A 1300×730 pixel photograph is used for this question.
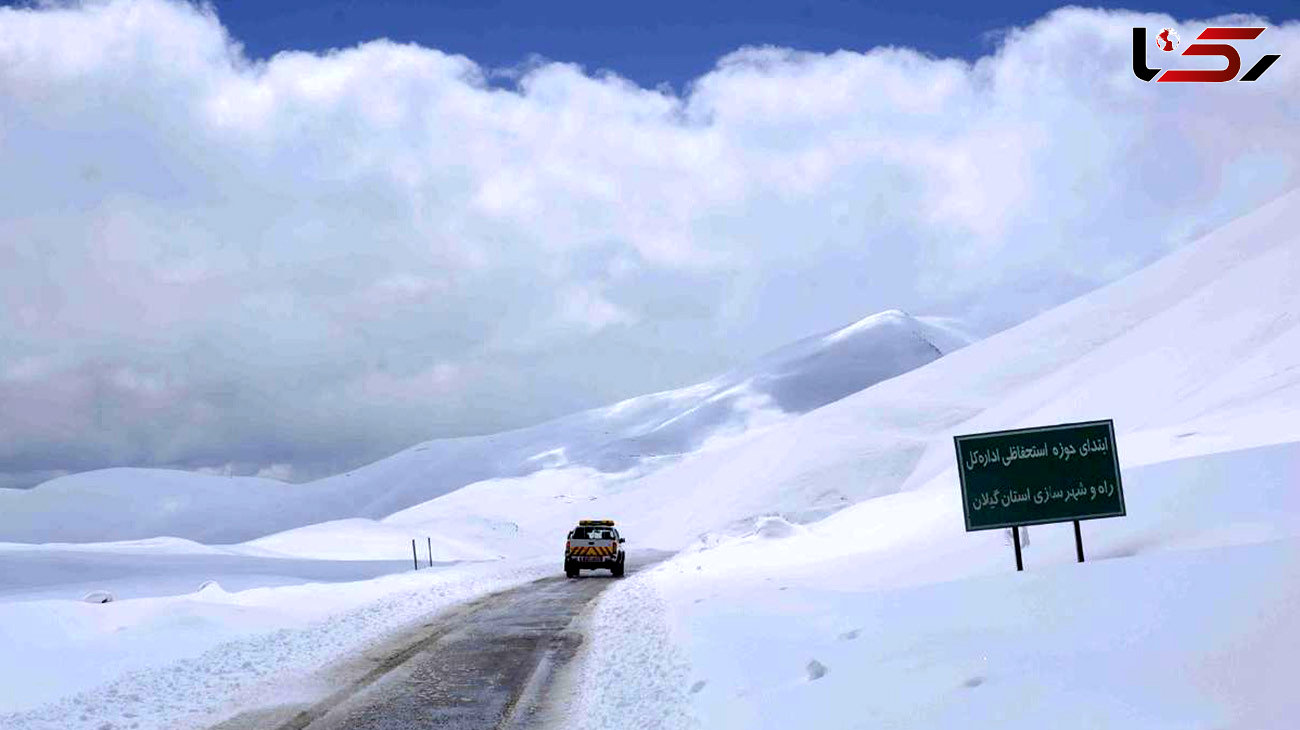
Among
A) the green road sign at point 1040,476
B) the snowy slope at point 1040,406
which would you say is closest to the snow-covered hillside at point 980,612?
the snowy slope at point 1040,406

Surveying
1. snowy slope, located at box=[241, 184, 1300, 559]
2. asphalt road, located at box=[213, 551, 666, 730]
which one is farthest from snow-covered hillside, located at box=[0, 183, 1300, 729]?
asphalt road, located at box=[213, 551, 666, 730]

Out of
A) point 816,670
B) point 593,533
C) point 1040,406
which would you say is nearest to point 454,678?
point 816,670

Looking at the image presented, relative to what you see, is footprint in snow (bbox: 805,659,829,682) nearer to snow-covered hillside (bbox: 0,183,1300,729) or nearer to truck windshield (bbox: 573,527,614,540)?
snow-covered hillside (bbox: 0,183,1300,729)

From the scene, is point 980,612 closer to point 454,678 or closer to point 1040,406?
point 454,678

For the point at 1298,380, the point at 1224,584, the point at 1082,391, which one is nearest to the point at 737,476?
the point at 1082,391

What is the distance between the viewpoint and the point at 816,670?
13.9m

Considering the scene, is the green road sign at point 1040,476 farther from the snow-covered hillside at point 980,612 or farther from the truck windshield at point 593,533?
the truck windshield at point 593,533

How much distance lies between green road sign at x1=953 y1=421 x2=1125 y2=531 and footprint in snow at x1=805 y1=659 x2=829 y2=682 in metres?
4.64

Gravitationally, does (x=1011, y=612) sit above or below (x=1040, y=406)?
below

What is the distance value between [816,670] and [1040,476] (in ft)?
19.5

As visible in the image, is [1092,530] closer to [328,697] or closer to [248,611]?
[328,697]

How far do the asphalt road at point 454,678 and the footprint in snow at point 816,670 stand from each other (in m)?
3.22

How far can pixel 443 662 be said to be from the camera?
19.3m

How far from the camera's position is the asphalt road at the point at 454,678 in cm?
1407
